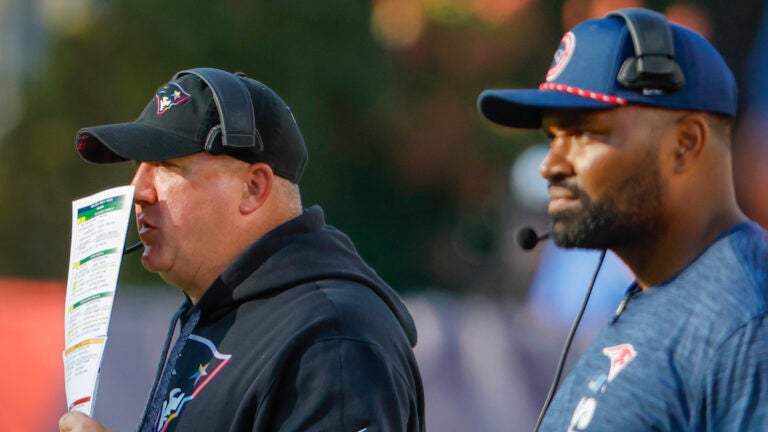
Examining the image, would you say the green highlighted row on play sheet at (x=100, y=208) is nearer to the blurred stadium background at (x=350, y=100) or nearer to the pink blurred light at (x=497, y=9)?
the blurred stadium background at (x=350, y=100)

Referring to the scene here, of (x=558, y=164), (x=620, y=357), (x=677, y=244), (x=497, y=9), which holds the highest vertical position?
(x=558, y=164)

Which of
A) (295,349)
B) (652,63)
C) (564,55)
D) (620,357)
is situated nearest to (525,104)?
(564,55)

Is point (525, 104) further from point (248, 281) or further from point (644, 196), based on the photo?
point (248, 281)

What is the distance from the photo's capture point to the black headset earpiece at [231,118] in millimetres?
2707

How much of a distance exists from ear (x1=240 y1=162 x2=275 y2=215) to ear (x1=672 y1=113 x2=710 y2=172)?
98cm

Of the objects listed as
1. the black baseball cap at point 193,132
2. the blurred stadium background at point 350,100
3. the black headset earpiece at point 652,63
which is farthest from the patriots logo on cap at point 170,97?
the blurred stadium background at point 350,100

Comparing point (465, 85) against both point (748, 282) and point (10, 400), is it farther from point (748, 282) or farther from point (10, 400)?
point (748, 282)

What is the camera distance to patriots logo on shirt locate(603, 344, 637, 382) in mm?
2062

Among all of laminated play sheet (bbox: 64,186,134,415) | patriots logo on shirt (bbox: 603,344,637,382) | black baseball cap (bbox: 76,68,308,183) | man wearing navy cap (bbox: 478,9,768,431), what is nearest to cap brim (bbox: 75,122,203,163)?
black baseball cap (bbox: 76,68,308,183)

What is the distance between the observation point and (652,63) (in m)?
2.12

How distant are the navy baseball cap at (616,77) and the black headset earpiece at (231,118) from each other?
67 centimetres

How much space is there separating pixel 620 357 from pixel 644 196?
0.89 ft

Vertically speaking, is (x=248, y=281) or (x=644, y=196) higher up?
(x=644, y=196)

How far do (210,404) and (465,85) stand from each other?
626cm
